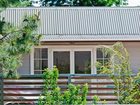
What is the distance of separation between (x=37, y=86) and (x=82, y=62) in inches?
266

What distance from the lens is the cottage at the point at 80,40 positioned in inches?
746

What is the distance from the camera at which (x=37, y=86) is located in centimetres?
1273

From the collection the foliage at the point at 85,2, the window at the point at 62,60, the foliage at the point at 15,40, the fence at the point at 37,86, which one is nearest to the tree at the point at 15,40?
the foliage at the point at 15,40

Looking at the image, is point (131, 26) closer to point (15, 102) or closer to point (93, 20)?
point (93, 20)

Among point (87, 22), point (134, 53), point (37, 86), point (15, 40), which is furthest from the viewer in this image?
point (87, 22)

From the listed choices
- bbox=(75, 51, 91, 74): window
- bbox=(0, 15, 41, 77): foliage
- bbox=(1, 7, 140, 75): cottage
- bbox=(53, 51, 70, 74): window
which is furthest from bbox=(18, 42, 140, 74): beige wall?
bbox=(0, 15, 41, 77): foliage

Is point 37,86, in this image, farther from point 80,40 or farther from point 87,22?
point 87,22

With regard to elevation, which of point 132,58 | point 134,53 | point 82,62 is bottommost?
point 82,62

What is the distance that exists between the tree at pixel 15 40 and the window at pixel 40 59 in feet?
25.2

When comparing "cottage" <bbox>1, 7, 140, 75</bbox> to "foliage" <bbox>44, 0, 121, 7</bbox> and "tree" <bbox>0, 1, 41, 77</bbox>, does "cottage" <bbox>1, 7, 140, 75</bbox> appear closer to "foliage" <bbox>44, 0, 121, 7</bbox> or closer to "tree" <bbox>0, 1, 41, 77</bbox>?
"tree" <bbox>0, 1, 41, 77</bbox>

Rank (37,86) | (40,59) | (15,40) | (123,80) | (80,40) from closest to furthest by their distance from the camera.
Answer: (15,40) < (123,80) < (37,86) < (80,40) < (40,59)

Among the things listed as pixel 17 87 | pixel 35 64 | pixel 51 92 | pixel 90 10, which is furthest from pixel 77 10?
pixel 51 92

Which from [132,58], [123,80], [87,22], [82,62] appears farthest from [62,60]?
[123,80]

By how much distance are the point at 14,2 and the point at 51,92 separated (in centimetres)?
319
